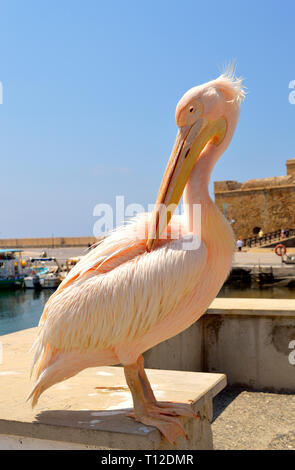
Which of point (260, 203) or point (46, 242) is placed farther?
point (46, 242)

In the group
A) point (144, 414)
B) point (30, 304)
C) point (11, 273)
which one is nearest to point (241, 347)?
point (144, 414)

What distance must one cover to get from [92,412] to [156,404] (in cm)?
34

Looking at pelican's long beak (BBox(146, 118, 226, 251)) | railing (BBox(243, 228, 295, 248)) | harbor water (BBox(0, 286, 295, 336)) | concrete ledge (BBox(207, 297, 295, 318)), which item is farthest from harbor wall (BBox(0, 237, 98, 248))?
pelican's long beak (BBox(146, 118, 226, 251))

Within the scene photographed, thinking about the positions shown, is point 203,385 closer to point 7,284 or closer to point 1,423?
point 1,423

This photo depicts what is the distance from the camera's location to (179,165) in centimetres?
222

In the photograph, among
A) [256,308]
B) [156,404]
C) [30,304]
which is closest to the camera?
[156,404]

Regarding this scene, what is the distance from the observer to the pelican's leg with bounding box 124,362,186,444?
2.14 meters

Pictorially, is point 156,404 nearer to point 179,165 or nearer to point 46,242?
point 179,165

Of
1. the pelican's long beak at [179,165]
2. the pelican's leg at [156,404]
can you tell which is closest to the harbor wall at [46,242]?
the pelican's leg at [156,404]

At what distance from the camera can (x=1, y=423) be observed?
226cm

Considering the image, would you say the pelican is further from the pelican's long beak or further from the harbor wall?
the harbor wall

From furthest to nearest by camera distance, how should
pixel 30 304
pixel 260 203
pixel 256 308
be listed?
pixel 260 203 < pixel 30 304 < pixel 256 308
